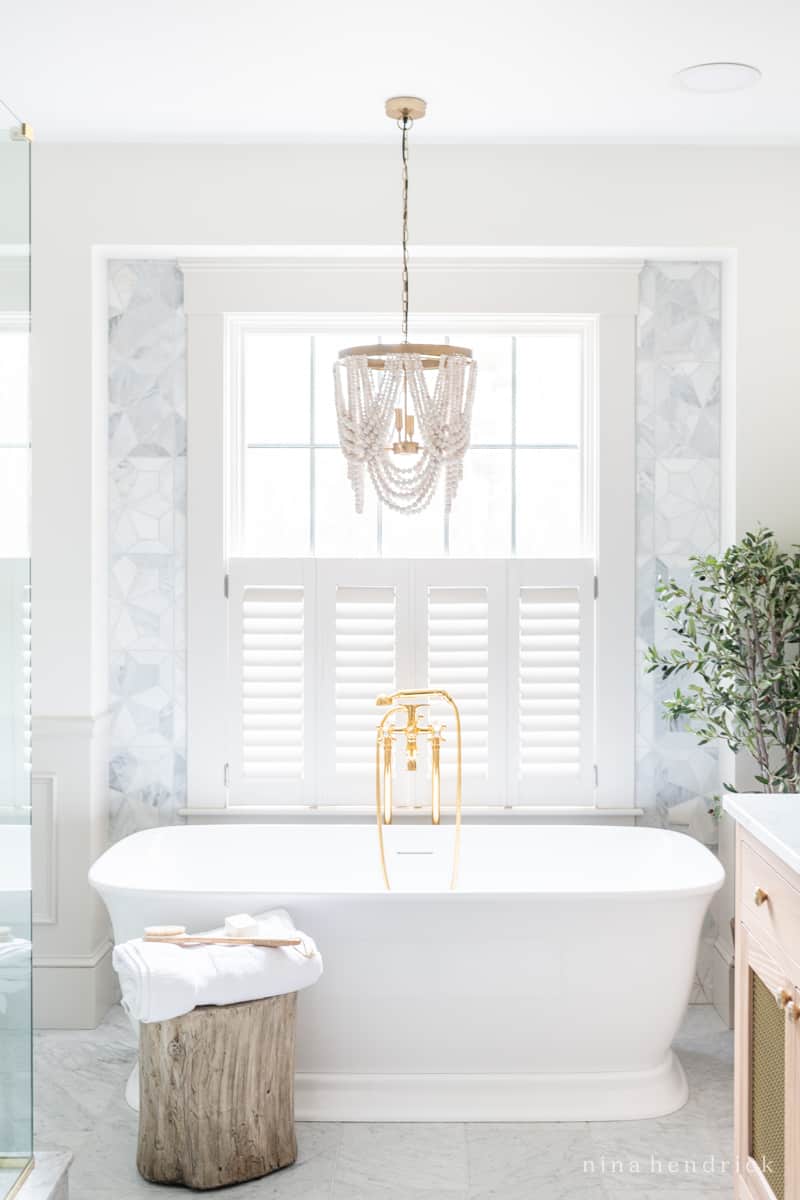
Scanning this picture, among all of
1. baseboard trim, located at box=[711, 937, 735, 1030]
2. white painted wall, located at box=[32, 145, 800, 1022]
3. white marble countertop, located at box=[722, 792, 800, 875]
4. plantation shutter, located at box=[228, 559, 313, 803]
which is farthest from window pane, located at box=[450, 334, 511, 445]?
white marble countertop, located at box=[722, 792, 800, 875]

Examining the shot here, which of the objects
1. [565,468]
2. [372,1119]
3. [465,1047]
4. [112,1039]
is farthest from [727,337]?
[112,1039]

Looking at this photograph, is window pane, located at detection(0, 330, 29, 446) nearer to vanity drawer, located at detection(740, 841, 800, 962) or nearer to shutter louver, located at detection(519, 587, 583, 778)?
vanity drawer, located at detection(740, 841, 800, 962)

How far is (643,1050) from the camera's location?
3055 mm

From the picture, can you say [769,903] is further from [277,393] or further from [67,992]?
[277,393]

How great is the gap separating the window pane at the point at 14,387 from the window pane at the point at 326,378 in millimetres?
1834

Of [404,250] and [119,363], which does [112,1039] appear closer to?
[119,363]

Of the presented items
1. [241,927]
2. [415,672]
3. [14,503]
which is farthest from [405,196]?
[241,927]

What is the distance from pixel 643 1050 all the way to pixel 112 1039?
1.62m

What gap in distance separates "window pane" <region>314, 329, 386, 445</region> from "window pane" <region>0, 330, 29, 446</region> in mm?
1834

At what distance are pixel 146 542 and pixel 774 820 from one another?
A: 244 cm

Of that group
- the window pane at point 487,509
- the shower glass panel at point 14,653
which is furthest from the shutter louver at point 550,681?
the shower glass panel at point 14,653

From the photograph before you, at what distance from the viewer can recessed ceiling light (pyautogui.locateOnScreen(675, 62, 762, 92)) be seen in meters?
3.01

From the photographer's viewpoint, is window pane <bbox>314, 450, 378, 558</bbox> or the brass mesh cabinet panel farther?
window pane <bbox>314, 450, 378, 558</bbox>

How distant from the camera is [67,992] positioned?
3641 millimetres
